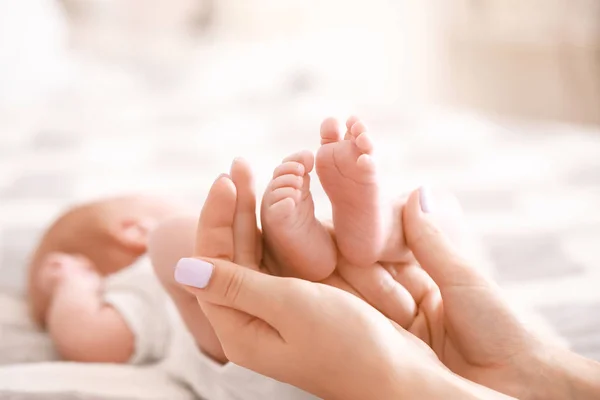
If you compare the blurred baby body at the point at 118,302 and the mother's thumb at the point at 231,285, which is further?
the blurred baby body at the point at 118,302

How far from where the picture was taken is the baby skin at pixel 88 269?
899 mm

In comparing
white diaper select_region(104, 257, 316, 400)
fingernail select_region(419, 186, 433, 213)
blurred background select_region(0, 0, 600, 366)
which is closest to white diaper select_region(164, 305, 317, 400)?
white diaper select_region(104, 257, 316, 400)

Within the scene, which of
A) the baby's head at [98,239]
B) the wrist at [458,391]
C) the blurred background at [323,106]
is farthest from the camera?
the blurred background at [323,106]

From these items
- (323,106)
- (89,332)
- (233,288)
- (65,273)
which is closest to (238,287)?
(233,288)

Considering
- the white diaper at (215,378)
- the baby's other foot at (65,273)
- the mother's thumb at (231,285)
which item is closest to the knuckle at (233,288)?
the mother's thumb at (231,285)

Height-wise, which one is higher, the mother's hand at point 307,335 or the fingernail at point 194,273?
the fingernail at point 194,273

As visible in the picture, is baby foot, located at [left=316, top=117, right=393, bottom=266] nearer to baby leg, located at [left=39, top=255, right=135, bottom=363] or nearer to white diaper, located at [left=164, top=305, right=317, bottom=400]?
white diaper, located at [left=164, top=305, right=317, bottom=400]

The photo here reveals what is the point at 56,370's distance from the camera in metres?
0.83

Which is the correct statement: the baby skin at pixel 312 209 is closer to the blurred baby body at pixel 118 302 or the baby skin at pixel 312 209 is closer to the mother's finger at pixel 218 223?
the mother's finger at pixel 218 223

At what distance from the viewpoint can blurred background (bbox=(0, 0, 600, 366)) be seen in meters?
Answer: 1.24

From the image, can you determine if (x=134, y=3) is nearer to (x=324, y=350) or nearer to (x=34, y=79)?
(x=34, y=79)

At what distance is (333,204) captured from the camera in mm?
710

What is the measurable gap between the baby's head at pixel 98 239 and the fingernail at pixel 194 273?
0.40 metres

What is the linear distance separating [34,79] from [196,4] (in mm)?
946
